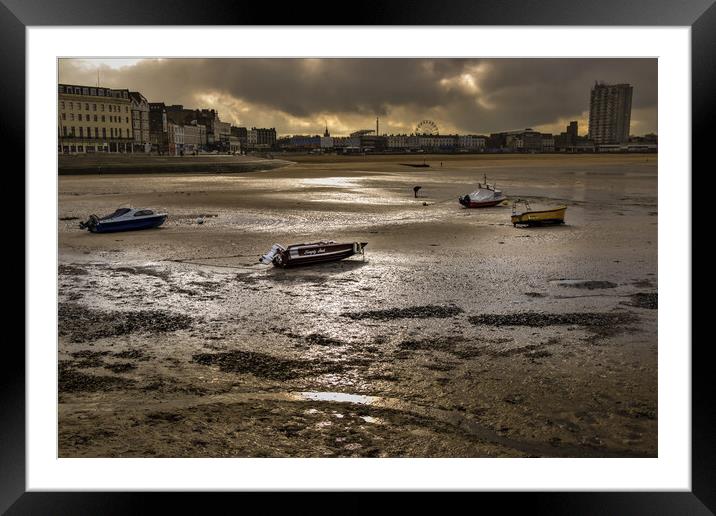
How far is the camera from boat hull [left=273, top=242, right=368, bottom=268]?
251 inches

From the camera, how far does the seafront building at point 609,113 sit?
6609 millimetres

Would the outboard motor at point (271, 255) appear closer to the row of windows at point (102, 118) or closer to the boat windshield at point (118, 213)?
the row of windows at point (102, 118)

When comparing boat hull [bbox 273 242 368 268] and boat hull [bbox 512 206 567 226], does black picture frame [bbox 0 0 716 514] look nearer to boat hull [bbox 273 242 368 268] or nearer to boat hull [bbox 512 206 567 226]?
boat hull [bbox 273 242 368 268]

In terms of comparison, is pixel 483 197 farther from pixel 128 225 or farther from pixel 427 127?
pixel 128 225

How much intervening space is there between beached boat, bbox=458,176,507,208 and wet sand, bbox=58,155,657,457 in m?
0.44

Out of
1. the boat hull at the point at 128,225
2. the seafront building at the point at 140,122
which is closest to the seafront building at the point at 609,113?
the seafront building at the point at 140,122

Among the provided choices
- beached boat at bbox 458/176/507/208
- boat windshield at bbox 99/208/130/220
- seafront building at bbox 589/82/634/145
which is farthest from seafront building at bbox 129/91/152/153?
seafront building at bbox 589/82/634/145

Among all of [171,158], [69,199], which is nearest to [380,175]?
[171,158]
